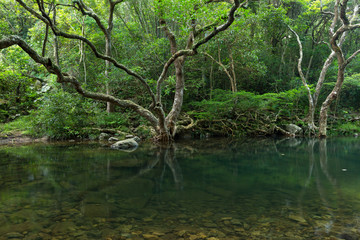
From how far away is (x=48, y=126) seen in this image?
38.3ft

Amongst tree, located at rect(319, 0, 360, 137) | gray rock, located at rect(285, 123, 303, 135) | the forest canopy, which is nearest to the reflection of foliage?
the forest canopy

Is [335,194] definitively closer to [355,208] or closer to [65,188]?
[355,208]

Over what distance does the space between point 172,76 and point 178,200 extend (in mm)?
9375

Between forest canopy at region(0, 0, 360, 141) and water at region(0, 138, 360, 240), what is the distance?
483 cm

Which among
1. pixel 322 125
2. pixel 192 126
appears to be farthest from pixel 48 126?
pixel 322 125

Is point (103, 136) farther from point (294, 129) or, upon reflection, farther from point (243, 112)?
point (294, 129)

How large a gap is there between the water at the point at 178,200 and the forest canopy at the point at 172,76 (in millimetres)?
4833

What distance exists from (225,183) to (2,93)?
16.1 m

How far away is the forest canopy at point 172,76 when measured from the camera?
12.0m

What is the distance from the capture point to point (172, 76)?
12.5 meters

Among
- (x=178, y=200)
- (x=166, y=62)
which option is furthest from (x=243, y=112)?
(x=178, y=200)

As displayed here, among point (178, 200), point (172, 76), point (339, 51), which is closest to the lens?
point (178, 200)

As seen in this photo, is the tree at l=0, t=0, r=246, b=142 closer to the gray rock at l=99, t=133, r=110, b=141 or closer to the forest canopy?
the forest canopy

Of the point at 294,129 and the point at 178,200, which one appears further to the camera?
the point at 294,129
